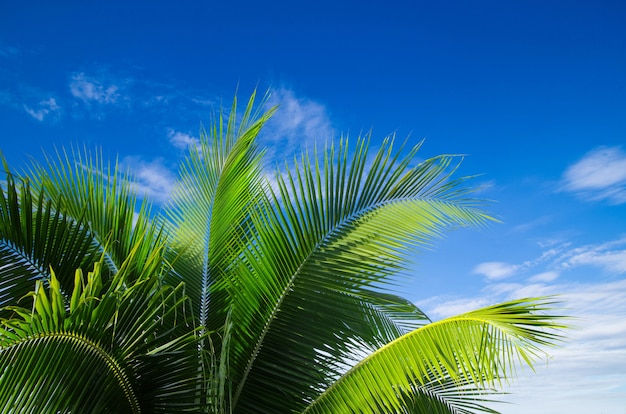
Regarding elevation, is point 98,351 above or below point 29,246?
below

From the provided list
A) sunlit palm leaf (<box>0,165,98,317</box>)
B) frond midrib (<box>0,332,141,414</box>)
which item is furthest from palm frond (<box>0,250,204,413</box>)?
sunlit palm leaf (<box>0,165,98,317</box>)

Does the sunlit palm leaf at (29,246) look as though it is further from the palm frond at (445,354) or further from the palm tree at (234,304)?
the palm frond at (445,354)

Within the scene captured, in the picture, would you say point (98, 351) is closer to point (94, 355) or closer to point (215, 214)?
point (94, 355)

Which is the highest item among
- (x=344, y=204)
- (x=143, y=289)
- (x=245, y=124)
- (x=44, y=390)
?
(x=245, y=124)

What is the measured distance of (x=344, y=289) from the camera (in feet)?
17.8

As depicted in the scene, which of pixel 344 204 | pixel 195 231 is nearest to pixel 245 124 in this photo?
pixel 195 231

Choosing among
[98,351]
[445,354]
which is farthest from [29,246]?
[445,354]

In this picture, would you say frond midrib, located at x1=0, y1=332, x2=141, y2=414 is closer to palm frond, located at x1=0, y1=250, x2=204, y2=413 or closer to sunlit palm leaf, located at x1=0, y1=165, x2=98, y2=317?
palm frond, located at x1=0, y1=250, x2=204, y2=413

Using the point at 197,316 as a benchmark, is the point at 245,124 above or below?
above

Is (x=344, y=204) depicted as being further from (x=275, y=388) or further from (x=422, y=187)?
(x=275, y=388)

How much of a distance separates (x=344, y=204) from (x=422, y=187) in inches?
32.7

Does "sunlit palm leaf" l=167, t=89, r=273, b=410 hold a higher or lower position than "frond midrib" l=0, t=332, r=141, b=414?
higher

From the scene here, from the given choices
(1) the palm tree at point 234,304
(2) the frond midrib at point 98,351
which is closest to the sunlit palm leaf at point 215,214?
(1) the palm tree at point 234,304

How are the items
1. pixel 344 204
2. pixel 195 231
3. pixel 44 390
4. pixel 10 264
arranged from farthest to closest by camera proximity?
pixel 195 231 < pixel 344 204 < pixel 10 264 < pixel 44 390
